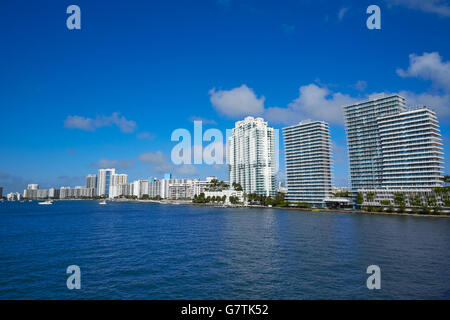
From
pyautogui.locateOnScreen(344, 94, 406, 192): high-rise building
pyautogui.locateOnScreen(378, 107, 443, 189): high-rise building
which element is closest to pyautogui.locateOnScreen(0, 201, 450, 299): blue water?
pyautogui.locateOnScreen(378, 107, 443, 189): high-rise building

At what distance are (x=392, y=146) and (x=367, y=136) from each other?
16613 millimetres

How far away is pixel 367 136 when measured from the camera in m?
132

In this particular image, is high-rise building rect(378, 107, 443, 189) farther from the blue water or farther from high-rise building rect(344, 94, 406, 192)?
the blue water

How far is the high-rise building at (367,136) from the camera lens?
126 m

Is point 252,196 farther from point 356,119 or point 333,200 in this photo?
point 356,119

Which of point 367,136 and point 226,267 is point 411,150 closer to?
point 367,136

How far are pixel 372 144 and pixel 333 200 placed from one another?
113ft

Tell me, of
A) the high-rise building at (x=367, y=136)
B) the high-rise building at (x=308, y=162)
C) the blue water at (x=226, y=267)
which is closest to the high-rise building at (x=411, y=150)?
the high-rise building at (x=367, y=136)

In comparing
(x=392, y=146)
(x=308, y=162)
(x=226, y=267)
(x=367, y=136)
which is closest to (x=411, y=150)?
(x=392, y=146)

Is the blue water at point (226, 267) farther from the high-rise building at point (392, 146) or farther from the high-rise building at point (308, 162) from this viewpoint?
the high-rise building at point (308, 162)

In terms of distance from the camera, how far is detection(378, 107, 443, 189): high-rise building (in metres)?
104

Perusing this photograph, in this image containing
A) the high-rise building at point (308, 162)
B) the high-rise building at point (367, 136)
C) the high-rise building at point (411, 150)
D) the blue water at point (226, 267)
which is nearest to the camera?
the blue water at point (226, 267)

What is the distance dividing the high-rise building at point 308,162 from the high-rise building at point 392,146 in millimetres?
17866

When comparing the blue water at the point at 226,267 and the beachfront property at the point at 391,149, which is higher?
the beachfront property at the point at 391,149
